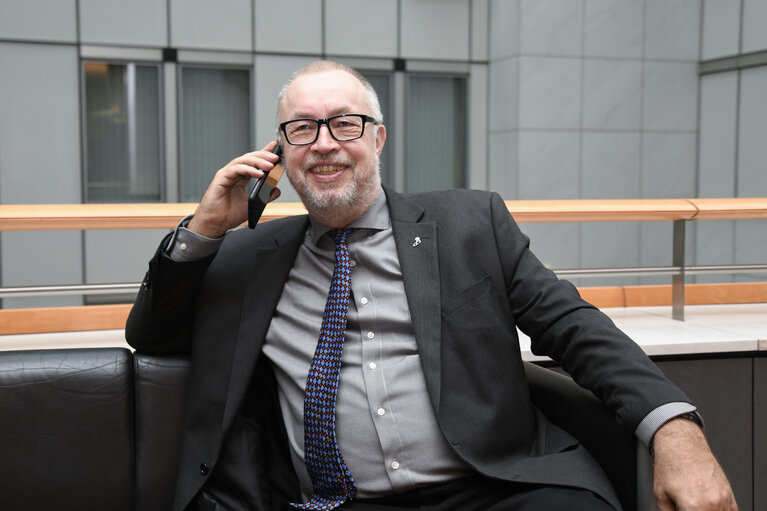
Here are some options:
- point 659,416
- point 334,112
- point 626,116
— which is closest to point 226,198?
point 334,112

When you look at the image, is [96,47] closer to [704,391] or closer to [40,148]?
[40,148]

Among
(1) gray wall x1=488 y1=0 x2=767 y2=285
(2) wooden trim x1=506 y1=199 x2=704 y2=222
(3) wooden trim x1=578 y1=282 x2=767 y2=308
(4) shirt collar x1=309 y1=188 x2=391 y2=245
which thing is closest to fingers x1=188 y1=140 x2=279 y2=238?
(4) shirt collar x1=309 y1=188 x2=391 y2=245

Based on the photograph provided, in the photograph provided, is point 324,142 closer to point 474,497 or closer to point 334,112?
point 334,112

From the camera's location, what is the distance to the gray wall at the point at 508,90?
1005 centimetres

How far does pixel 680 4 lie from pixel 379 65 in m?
4.56

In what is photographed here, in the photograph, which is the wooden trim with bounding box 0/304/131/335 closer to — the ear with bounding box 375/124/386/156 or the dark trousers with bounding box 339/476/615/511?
the ear with bounding box 375/124/386/156

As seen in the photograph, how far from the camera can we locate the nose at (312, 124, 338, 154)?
242 cm

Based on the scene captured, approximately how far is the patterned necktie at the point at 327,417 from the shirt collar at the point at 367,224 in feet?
0.70

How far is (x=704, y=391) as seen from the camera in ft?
10.5

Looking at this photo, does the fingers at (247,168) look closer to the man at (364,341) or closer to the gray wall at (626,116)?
the man at (364,341)

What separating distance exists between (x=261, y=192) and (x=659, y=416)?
4.34ft

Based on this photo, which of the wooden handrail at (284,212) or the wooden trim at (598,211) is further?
the wooden trim at (598,211)

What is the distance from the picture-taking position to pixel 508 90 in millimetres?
11234

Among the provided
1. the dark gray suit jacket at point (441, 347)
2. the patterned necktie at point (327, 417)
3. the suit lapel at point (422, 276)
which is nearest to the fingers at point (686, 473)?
the dark gray suit jacket at point (441, 347)
